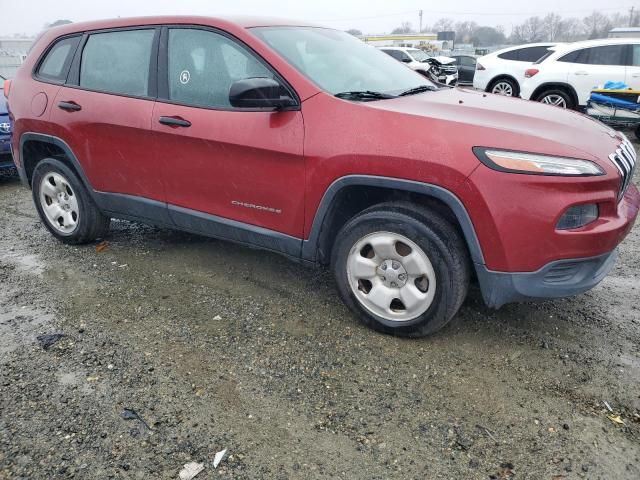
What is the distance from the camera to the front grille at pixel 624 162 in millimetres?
2659

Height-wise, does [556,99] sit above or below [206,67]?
below

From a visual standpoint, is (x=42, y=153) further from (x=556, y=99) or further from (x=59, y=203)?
(x=556, y=99)

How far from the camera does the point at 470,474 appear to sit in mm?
2070

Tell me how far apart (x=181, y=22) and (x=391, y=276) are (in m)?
2.12

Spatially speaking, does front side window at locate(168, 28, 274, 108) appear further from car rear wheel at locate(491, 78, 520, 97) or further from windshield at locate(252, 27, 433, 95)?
car rear wheel at locate(491, 78, 520, 97)

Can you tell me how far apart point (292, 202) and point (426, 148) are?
0.84m

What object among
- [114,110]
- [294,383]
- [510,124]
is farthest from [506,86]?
[294,383]

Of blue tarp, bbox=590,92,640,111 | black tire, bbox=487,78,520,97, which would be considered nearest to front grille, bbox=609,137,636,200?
blue tarp, bbox=590,92,640,111

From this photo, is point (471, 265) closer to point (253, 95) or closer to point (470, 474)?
point (470, 474)

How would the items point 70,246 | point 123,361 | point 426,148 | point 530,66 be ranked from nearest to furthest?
1. point 426,148
2. point 123,361
3. point 70,246
4. point 530,66

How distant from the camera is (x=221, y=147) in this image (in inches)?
125

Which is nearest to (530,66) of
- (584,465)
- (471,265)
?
(471,265)

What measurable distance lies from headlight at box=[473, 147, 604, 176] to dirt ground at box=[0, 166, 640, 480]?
101cm

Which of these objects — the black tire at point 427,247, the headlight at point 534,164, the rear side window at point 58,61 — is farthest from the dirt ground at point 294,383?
the rear side window at point 58,61
